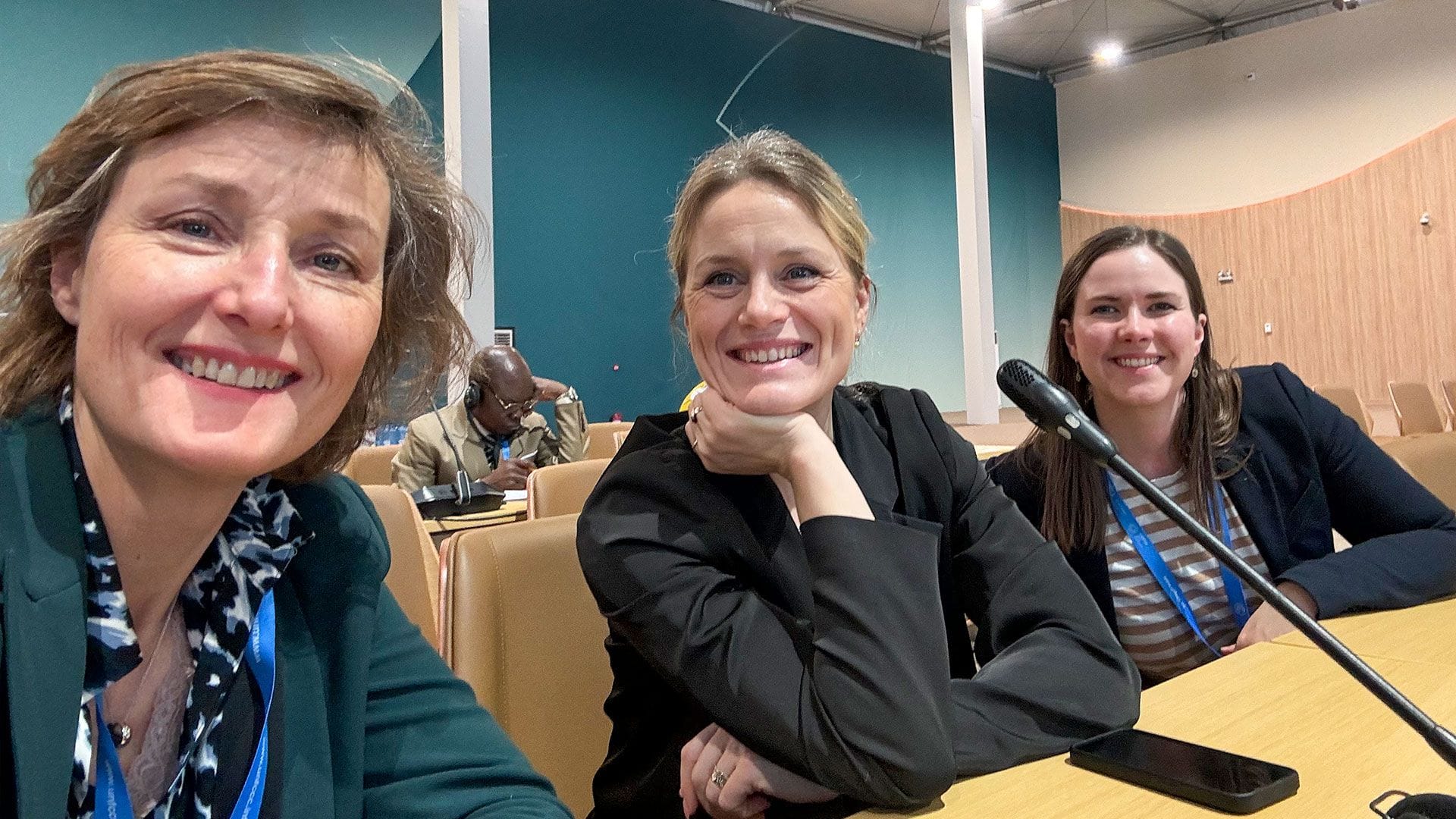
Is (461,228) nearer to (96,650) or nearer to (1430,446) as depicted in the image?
(96,650)

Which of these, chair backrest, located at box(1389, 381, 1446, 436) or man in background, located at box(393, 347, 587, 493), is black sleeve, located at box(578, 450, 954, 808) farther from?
chair backrest, located at box(1389, 381, 1446, 436)

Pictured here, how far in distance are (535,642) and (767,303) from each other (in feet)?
1.94

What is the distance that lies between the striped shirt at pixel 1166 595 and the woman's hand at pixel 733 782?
986 mm

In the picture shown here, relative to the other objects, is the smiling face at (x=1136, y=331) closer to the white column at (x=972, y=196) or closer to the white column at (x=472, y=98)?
the white column at (x=472, y=98)

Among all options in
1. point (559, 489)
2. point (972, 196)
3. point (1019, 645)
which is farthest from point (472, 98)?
point (972, 196)

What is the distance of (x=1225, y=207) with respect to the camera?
31.9ft

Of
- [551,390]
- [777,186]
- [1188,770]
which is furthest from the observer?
[551,390]

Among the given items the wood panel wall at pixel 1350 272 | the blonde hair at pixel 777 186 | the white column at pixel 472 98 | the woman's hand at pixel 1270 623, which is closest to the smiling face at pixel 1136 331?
the woman's hand at pixel 1270 623

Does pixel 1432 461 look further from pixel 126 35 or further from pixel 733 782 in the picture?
pixel 126 35

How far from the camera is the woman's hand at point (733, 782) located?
1.00 meters

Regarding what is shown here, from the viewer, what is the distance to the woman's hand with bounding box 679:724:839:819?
39.4 inches

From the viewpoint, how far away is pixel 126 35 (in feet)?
16.1

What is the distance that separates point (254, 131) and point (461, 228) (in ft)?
0.99

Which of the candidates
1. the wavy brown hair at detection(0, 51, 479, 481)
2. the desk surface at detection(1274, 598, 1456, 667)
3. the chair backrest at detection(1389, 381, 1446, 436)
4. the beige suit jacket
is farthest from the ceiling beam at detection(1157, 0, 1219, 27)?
the wavy brown hair at detection(0, 51, 479, 481)
